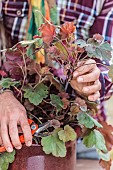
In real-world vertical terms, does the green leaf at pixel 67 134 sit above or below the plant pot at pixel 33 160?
above

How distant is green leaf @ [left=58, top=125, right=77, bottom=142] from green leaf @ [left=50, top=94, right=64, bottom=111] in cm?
4

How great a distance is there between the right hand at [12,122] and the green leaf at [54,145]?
0.03 meters

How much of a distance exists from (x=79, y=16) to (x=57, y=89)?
0.96 ft

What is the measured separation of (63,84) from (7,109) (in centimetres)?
12

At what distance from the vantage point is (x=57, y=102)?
77 centimetres

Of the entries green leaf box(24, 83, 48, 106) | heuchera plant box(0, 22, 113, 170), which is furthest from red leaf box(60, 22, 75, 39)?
green leaf box(24, 83, 48, 106)

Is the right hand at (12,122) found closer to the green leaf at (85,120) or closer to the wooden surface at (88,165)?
the green leaf at (85,120)

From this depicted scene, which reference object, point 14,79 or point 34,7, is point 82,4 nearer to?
point 34,7

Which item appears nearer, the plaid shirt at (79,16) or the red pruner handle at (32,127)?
the red pruner handle at (32,127)

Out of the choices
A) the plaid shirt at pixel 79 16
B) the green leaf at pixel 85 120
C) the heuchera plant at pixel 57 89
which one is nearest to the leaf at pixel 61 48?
the heuchera plant at pixel 57 89

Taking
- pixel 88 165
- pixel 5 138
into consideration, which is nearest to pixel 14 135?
pixel 5 138

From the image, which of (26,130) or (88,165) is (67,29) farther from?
(88,165)

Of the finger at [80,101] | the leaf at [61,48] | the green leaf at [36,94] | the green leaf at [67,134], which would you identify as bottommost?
the green leaf at [67,134]

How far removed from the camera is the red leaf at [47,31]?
723mm
